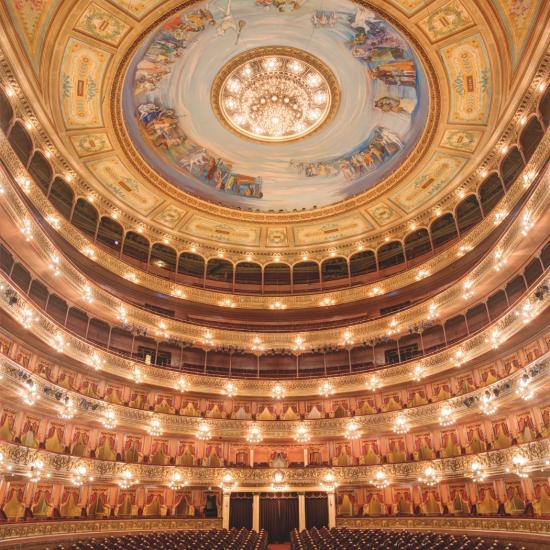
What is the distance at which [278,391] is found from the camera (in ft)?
86.7

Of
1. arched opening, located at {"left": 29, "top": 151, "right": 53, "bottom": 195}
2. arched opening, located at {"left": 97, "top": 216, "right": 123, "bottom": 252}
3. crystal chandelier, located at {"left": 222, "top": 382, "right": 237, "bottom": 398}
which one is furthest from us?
arched opening, located at {"left": 97, "top": 216, "right": 123, "bottom": 252}

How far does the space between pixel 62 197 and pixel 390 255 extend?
1966 centimetres

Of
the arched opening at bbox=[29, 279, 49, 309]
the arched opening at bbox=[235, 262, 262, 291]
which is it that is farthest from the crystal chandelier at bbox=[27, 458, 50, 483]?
the arched opening at bbox=[235, 262, 262, 291]

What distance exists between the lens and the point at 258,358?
94.5 ft

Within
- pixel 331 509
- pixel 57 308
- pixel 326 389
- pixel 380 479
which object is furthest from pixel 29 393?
pixel 380 479

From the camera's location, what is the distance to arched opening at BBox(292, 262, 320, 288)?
106 ft

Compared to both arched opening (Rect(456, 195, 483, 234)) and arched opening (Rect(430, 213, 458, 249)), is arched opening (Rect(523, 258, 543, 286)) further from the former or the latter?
arched opening (Rect(430, 213, 458, 249))

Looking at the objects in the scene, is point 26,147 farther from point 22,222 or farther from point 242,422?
point 242,422

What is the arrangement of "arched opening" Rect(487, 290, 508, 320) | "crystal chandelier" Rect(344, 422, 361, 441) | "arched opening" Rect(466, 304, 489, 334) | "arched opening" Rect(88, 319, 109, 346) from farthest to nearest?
1. "arched opening" Rect(88, 319, 109, 346)
2. "crystal chandelier" Rect(344, 422, 361, 441)
3. "arched opening" Rect(466, 304, 489, 334)
4. "arched opening" Rect(487, 290, 508, 320)

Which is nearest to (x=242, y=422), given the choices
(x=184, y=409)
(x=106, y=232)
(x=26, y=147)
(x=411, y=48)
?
(x=184, y=409)

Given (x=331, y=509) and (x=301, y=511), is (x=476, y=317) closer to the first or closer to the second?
(x=331, y=509)

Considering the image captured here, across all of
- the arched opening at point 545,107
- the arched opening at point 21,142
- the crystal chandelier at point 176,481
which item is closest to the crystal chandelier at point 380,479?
the crystal chandelier at point 176,481

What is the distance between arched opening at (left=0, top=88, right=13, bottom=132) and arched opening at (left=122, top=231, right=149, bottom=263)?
10541 millimetres

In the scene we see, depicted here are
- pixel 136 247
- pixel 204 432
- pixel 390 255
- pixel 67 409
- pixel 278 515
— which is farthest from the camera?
pixel 390 255
